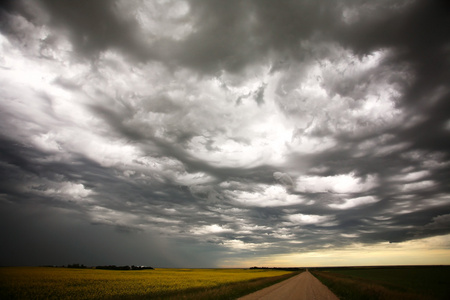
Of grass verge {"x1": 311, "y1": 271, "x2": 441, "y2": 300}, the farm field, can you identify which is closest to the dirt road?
grass verge {"x1": 311, "y1": 271, "x2": 441, "y2": 300}

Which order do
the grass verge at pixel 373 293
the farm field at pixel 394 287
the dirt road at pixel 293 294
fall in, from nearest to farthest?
1. the grass verge at pixel 373 293
2. the dirt road at pixel 293 294
3. the farm field at pixel 394 287

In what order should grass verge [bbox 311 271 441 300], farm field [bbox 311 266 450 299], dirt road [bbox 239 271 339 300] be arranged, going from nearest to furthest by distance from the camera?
grass verge [bbox 311 271 441 300]
dirt road [bbox 239 271 339 300]
farm field [bbox 311 266 450 299]

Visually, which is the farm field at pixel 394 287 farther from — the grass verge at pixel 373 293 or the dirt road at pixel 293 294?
the dirt road at pixel 293 294

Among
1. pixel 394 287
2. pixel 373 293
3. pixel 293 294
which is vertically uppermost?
pixel 373 293

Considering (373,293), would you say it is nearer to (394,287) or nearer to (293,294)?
(293,294)

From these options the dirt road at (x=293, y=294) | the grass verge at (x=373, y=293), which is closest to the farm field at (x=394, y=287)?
the grass verge at (x=373, y=293)

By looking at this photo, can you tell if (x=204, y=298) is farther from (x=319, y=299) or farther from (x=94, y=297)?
(x=319, y=299)

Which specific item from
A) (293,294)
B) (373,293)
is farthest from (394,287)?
(293,294)

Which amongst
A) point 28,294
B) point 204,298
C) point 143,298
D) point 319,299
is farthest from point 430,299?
point 28,294

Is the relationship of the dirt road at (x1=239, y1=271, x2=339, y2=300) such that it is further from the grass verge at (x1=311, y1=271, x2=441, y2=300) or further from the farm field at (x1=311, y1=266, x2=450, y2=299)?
the farm field at (x1=311, y1=266, x2=450, y2=299)

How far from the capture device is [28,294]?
701 inches

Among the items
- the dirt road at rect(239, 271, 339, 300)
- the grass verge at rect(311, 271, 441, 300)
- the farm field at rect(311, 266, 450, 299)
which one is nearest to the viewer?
the grass verge at rect(311, 271, 441, 300)

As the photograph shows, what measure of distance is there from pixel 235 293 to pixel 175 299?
365 inches

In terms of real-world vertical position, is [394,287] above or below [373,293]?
below
